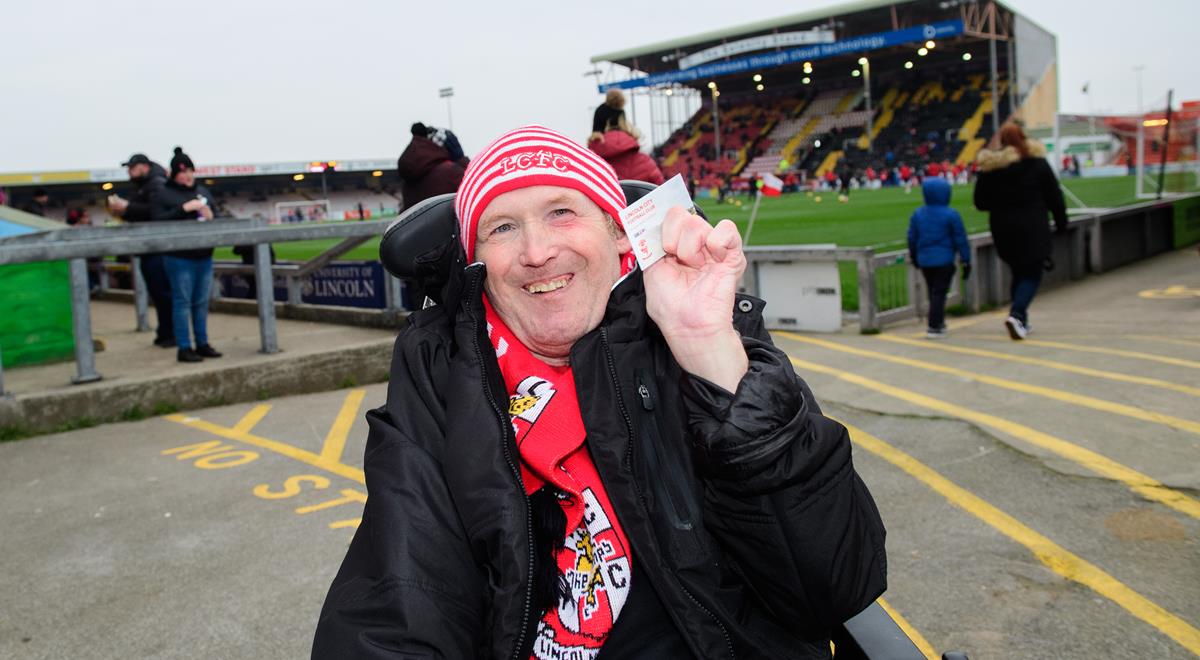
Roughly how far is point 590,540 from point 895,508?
260 centimetres

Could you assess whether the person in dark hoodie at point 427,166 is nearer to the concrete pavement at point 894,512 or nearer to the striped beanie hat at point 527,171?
the concrete pavement at point 894,512

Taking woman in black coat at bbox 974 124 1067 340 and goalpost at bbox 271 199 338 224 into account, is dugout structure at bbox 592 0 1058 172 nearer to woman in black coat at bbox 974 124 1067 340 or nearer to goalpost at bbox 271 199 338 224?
goalpost at bbox 271 199 338 224

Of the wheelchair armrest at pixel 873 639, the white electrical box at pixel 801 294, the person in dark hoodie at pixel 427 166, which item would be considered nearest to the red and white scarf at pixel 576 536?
the wheelchair armrest at pixel 873 639

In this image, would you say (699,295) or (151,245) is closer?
(699,295)

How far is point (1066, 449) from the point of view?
4.56 metres

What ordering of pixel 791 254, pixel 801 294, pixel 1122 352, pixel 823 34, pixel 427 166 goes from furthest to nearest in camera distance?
pixel 823 34 → pixel 801 294 → pixel 791 254 → pixel 1122 352 → pixel 427 166

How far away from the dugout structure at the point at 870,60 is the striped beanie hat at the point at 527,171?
49.7 metres

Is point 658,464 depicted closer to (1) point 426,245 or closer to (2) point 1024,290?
(1) point 426,245

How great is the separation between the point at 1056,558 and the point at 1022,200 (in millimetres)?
5518

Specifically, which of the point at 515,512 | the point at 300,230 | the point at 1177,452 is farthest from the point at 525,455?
the point at 300,230

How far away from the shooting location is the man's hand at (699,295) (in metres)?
1.62

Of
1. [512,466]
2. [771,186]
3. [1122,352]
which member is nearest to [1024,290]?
[1122,352]

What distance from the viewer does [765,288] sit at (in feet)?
31.4

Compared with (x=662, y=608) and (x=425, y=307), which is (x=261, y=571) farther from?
(x=662, y=608)
